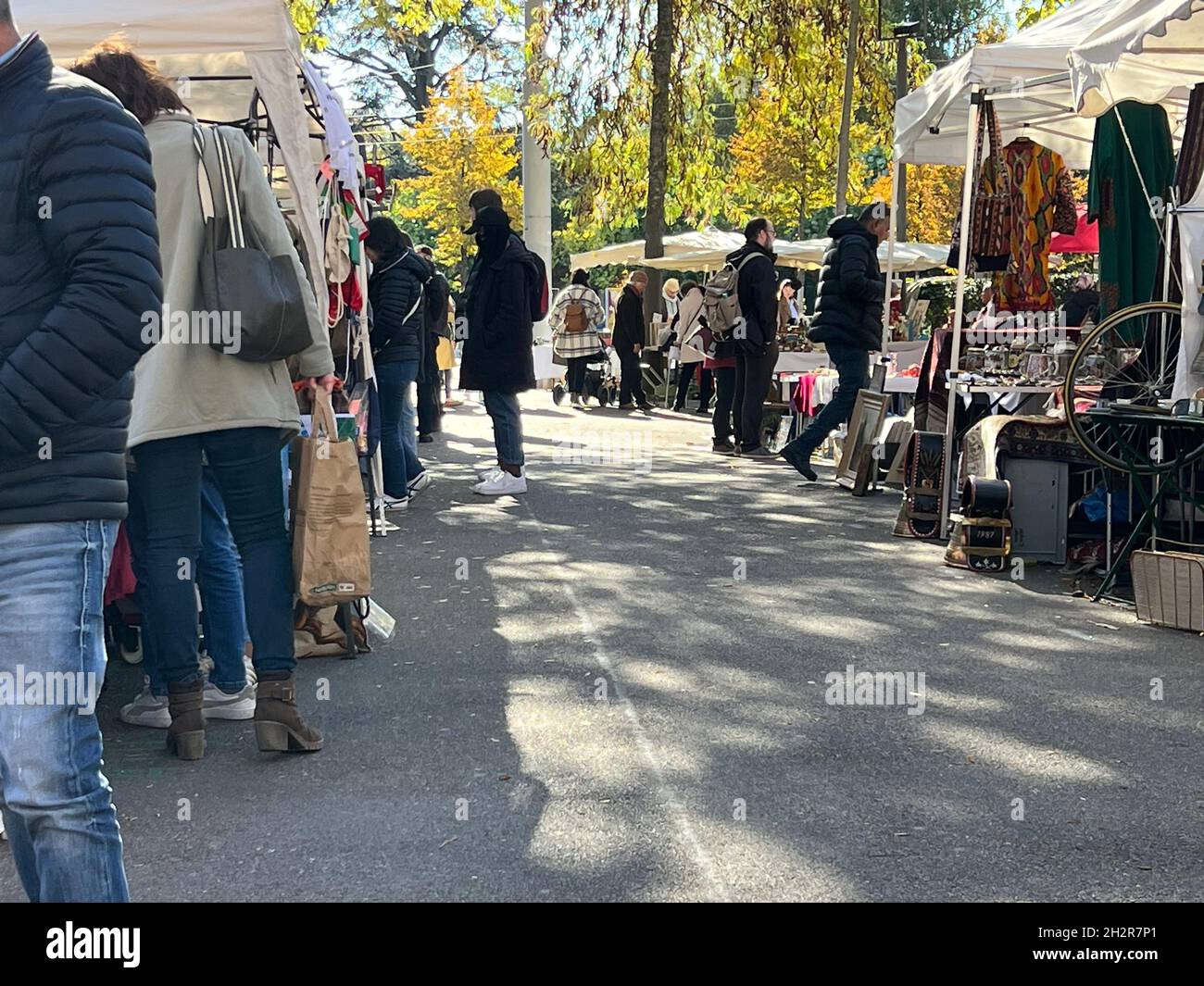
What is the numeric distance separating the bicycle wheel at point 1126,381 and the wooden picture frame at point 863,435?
3193mm

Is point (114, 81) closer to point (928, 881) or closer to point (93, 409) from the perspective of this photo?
point (93, 409)

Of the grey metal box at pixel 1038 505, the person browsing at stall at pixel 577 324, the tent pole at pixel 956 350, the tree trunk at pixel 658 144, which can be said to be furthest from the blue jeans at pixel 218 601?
the tree trunk at pixel 658 144

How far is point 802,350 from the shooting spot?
21.9 m

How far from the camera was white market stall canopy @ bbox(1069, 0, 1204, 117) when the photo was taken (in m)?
7.84

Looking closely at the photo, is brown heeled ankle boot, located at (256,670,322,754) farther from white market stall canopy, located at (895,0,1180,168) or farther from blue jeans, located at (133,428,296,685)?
white market stall canopy, located at (895,0,1180,168)

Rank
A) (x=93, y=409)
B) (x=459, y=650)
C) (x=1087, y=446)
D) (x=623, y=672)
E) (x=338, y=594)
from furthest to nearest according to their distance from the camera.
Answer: (x=1087, y=446), (x=459, y=650), (x=623, y=672), (x=338, y=594), (x=93, y=409)

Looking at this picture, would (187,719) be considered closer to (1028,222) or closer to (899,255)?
(1028,222)

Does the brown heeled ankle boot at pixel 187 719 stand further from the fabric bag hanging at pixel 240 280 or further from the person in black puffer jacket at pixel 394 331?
the person in black puffer jacket at pixel 394 331

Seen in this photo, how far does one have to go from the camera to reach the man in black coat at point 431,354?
1489cm

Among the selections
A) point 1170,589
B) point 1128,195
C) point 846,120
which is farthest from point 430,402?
point 1170,589

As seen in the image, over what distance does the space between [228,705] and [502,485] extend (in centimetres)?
680

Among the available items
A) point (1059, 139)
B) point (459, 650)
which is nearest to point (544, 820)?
point (459, 650)

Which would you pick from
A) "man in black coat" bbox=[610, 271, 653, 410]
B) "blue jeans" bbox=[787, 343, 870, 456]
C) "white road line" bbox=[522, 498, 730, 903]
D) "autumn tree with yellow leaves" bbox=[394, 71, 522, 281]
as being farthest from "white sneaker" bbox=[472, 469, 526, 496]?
"autumn tree with yellow leaves" bbox=[394, 71, 522, 281]
